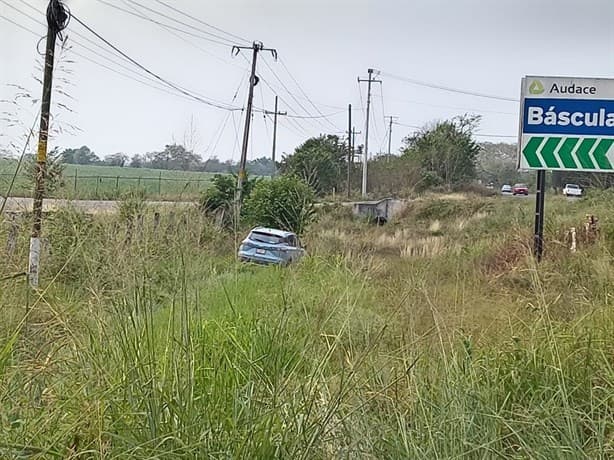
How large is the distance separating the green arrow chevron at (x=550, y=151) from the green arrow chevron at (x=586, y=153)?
1.07ft

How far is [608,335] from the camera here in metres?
3.64

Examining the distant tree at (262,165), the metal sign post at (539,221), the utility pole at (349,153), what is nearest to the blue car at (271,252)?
the metal sign post at (539,221)

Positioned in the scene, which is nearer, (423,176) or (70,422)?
(70,422)

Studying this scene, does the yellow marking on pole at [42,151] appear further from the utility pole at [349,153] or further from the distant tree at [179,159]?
the utility pole at [349,153]

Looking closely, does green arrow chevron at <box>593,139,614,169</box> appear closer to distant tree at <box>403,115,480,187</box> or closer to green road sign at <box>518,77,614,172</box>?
green road sign at <box>518,77,614,172</box>

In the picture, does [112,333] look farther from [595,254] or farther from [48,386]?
[595,254]

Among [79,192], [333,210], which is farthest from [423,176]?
[79,192]

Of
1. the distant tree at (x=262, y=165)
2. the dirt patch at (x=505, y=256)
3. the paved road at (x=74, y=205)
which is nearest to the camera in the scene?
the paved road at (x=74, y=205)

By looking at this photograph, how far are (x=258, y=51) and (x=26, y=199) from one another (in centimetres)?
2346

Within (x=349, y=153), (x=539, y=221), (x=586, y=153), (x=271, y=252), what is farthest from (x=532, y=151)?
(x=349, y=153)

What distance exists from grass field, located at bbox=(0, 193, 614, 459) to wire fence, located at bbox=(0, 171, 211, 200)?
8.3 inches

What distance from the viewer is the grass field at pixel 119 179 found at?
3578 mm

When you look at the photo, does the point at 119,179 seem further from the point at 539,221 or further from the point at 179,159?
the point at 539,221

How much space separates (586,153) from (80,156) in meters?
6.83
